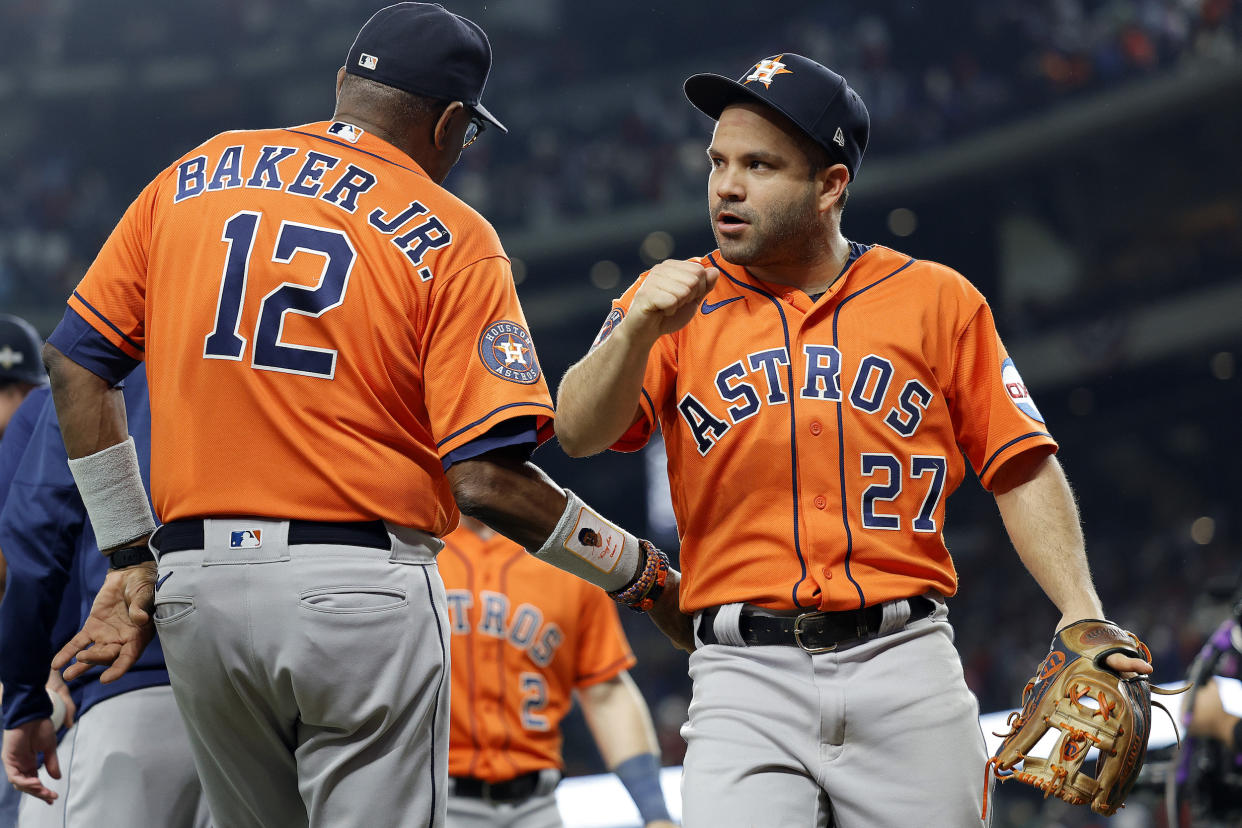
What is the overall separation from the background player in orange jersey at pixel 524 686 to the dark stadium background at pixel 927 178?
496 inches

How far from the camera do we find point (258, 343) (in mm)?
2500

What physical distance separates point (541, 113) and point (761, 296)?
23055 mm

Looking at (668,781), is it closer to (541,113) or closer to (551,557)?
(551,557)

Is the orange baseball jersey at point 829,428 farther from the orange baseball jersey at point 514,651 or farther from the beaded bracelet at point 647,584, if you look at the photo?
the orange baseball jersey at point 514,651

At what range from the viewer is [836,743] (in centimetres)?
257

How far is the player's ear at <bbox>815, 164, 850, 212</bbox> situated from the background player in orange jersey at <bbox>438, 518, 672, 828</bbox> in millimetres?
2353

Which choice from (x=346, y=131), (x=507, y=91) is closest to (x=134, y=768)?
(x=346, y=131)

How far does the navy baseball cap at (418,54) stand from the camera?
9.43 feet

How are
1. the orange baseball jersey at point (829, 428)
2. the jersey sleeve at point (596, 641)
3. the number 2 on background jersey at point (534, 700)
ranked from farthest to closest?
the jersey sleeve at point (596, 641), the number 2 on background jersey at point (534, 700), the orange baseball jersey at point (829, 428)

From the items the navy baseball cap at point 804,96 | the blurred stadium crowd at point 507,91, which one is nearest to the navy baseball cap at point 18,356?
the navy baseball cap at point 804,96

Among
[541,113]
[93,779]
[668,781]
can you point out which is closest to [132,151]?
[541,113]

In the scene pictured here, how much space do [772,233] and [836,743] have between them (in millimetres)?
1118

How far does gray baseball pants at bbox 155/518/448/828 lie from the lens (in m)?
2.42

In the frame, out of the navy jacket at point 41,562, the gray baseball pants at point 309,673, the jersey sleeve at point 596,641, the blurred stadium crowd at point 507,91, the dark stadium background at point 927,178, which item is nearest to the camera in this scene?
the gray baseball pants at point 309,673
